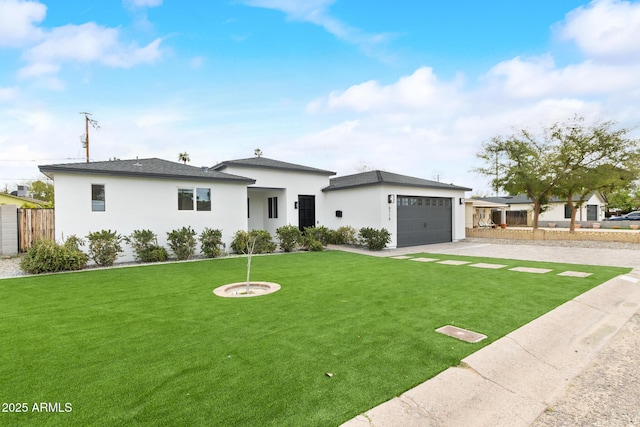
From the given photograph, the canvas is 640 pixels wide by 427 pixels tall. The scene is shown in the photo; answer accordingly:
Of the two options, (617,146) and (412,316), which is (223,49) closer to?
(412,316)

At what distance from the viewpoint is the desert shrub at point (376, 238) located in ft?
44.3

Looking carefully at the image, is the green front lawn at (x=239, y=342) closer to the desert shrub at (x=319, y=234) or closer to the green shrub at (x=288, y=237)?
the green shrub at (x=288, y=237)

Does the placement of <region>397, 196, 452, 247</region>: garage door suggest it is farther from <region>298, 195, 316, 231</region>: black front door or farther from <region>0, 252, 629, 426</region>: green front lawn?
<region>0, 252, 629, 426</region>: green front lawn

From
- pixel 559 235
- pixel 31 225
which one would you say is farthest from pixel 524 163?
pixel 31 225

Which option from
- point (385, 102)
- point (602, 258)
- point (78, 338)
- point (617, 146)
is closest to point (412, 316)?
point (78, 338)

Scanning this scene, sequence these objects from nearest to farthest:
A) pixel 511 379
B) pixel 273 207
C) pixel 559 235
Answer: pixel 511 379, pixel 559 235, pixel 273 207

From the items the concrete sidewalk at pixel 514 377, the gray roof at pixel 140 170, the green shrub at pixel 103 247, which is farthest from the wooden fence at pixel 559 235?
the green shrub at pixel 103 247

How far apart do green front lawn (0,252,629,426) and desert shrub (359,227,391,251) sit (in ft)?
19.8

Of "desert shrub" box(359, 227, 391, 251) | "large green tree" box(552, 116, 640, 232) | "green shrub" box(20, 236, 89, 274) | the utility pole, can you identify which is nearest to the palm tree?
the utility pole

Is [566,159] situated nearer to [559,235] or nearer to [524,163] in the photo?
[524,163]

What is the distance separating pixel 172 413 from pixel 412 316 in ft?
11.1

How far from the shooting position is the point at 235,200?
1307cm

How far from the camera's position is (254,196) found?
17562mm

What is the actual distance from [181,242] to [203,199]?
2.08 metres
